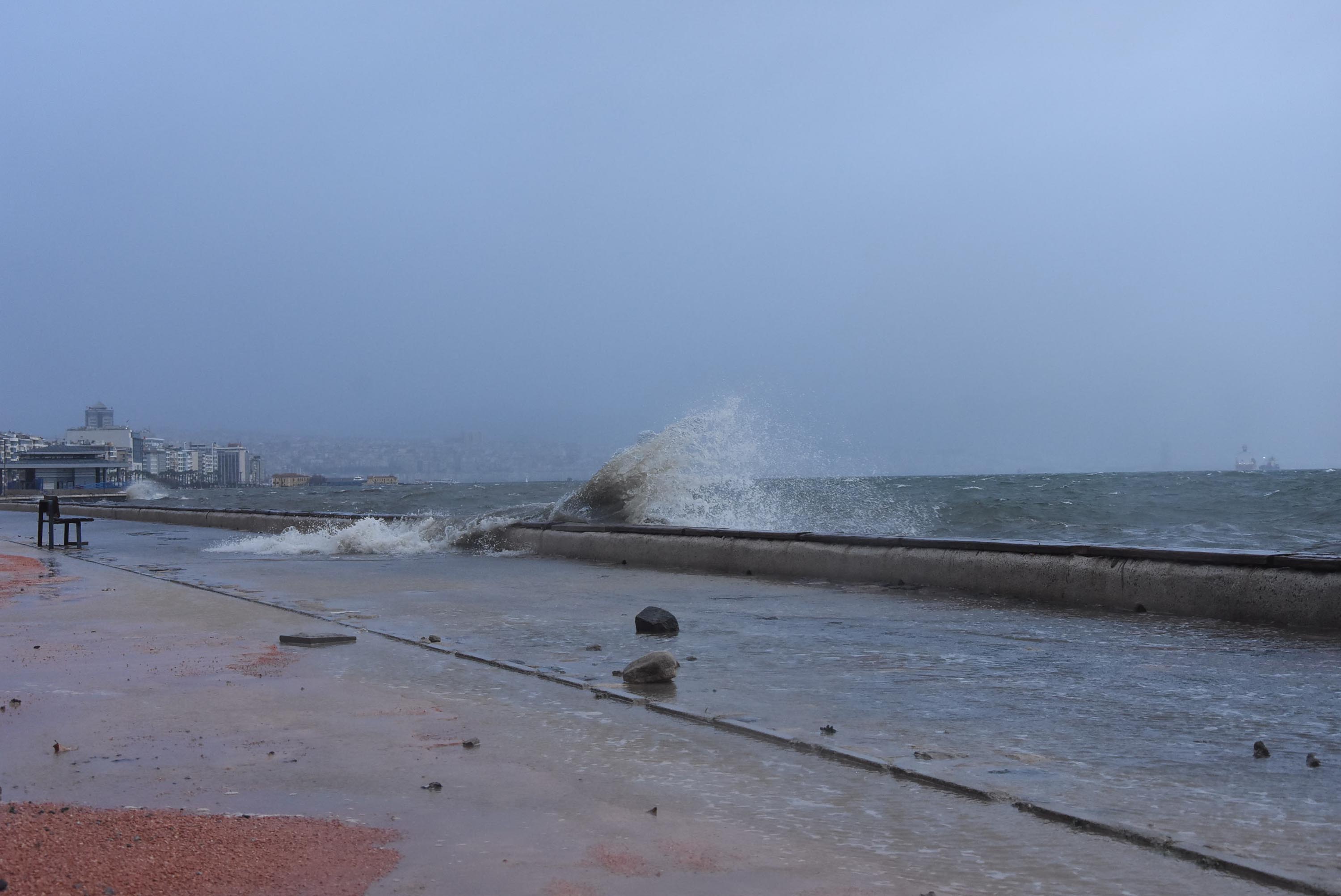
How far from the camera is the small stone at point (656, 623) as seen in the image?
23.4 ft

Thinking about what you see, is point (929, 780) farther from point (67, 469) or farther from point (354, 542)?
point (67, 469)

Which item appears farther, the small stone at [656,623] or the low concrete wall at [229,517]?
the low concrete wall at [229,517]

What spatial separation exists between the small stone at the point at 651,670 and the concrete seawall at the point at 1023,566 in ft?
14.0

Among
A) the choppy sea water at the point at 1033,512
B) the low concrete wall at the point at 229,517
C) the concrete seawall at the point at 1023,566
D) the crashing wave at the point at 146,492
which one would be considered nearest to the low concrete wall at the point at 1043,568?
the concrete seawall at the point at 1023,566

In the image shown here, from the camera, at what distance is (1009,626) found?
24.2ft

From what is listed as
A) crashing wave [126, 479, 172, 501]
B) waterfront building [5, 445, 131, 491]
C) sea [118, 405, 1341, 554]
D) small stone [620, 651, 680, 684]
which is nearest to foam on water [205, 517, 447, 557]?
sea [118, 405, 1341, 554]

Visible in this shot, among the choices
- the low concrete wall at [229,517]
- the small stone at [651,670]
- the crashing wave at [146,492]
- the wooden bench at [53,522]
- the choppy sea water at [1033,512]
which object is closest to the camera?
the small stone at [651,670]

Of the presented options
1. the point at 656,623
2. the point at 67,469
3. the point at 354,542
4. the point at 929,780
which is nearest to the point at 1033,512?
the point at 354,542

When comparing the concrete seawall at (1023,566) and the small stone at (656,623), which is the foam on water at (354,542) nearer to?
the concrete seawall at (1023,566)

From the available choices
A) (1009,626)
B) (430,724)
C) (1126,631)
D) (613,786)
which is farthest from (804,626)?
(613,786)

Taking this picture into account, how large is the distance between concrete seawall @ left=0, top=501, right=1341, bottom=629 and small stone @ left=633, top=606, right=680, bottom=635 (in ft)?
10.9

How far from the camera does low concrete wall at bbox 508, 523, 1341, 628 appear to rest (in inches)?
284

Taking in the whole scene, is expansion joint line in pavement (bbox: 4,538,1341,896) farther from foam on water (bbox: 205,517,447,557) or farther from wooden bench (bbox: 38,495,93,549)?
wooden bench (bbox: 38,495,93,549)

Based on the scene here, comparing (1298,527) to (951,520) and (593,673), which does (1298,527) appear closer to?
(951,520)
